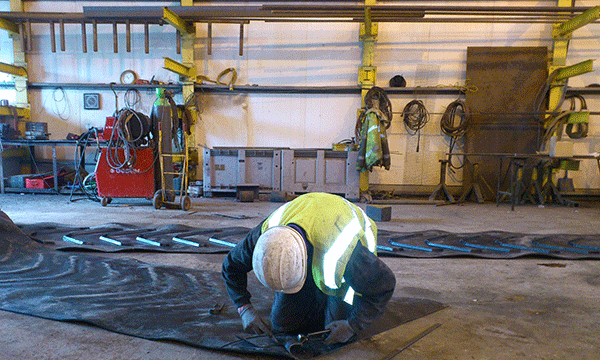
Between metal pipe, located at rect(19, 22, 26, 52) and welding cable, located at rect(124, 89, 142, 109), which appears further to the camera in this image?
welding cable, located at rect(124, 89, 142, 109)

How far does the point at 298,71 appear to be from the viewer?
31.3 ft

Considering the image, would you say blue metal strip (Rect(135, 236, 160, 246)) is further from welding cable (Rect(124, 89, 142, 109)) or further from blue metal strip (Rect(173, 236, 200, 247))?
welding cable (Rect(124, 89, 142, 109))

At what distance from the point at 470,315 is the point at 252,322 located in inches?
59.8

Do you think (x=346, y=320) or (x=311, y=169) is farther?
(x=311, y=169)

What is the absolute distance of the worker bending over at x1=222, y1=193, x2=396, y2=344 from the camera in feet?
5.80

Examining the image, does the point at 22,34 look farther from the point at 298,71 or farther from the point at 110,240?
the point at 110,240

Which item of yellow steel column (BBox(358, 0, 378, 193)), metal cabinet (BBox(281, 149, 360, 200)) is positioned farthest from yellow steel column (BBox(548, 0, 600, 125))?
metal cabinet (BBox(281, 149, 360, 200))

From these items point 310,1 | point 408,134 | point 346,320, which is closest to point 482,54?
point 408,134

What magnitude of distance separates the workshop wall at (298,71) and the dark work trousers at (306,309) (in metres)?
7.46

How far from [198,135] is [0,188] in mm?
4522

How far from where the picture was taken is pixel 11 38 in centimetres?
977

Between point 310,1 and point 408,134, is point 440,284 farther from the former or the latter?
point 310,1

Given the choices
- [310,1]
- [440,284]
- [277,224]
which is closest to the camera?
[277,224]

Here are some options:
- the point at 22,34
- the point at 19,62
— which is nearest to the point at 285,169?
the point at 22,34
